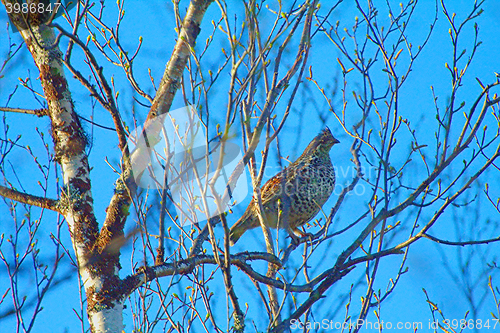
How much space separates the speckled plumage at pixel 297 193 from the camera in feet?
19.5

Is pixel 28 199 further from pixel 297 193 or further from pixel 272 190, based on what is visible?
pixel 297 193

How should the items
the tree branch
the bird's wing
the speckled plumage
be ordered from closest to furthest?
the tree branch → the speckled plumage → the bird's wing

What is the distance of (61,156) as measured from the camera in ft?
10.9

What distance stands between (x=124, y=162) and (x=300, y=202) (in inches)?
130

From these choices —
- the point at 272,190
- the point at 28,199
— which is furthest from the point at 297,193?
the point at 28,199

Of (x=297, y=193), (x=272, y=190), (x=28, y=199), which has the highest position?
(x=272, y=190)

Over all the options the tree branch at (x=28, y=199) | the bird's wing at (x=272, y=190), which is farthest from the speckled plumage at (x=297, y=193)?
the tree branch at (x=28, y=199)

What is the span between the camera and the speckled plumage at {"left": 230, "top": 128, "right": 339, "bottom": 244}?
19.5 ft

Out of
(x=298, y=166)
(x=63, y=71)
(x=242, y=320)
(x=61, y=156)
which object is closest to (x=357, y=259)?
(x=242, y=320)

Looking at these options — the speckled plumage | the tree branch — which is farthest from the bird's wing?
the tree branch

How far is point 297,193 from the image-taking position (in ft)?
20.4

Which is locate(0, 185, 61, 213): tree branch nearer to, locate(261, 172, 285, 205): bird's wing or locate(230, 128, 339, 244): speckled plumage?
locate(230, 128, 339, 244): speckled plumage

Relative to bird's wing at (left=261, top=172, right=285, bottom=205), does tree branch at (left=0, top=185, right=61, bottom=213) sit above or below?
below

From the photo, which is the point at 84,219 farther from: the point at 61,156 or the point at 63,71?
the point at 63,71
